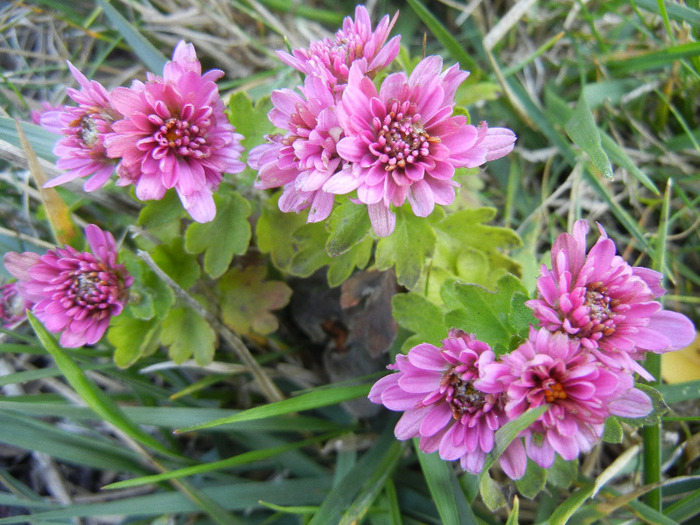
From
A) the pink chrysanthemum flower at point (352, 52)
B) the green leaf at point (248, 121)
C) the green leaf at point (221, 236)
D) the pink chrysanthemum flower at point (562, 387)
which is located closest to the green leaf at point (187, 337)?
the green leaf at point (221, 236)

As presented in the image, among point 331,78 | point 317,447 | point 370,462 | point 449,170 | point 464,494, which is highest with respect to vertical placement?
point 331,78

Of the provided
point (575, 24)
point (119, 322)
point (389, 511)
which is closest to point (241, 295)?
point (119, 322)

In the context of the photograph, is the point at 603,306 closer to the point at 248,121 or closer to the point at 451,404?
the point at 451,404

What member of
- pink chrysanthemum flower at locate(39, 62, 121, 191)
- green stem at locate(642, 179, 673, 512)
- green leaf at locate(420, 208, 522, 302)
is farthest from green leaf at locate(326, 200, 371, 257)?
green stem at locate(642, 179, 673, 512)

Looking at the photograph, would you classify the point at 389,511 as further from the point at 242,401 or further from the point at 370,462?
the point at 242,401

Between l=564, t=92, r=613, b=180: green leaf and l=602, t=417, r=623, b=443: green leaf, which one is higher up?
l=564, t=92, r=613, b=180: green leaf

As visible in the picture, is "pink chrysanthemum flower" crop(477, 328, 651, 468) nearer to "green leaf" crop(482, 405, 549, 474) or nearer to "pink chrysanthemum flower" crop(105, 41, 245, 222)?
"green leaf" crop(482, 405, 549, 474)

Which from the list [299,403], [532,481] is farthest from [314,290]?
[532,481]
